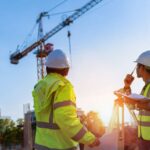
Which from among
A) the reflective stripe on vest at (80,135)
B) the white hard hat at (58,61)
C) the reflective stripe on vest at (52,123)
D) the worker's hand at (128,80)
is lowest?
the reflective stripe on vest at (80,135)

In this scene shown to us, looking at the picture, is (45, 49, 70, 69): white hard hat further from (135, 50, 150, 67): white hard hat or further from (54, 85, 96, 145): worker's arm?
(135, 50, 150, 67): white hard hat

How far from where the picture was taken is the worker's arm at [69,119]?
605cm

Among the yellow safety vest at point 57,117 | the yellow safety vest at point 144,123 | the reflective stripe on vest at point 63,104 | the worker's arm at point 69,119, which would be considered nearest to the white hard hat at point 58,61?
the yellow safety vest at point 57,117

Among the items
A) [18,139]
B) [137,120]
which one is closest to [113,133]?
[137,120]

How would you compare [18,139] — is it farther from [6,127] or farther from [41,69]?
[41,69]

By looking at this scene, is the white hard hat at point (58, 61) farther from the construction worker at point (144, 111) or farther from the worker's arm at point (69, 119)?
the construction worker at point (144, 111)

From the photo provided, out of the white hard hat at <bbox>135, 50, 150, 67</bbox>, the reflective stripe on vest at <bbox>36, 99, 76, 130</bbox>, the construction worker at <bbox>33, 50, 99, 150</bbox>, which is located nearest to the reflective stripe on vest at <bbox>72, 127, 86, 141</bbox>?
the construction worker at <bbox>33, 50, 99, 150</bbox>

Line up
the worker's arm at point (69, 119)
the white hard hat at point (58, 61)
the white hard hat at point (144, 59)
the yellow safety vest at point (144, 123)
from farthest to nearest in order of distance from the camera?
the white hard hat at point (144, 59) < the yellow safety vest at point (144, 123) < the white hard hat at point (58, 61) < the worker's arm at point (69, 119)

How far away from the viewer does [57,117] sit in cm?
612

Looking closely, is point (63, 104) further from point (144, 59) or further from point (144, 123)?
point (144, 59)

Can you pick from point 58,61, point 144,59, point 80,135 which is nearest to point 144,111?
point 144,59

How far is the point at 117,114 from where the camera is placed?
6215 millimetres

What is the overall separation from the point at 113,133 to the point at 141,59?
4.10 ft

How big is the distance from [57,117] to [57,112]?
0.06 metres
